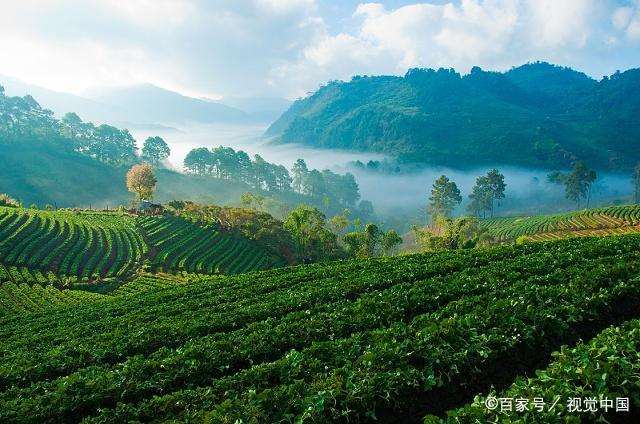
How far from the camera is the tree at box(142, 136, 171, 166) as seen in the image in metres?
169

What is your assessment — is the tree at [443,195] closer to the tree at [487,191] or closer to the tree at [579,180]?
the tree at [487,191]

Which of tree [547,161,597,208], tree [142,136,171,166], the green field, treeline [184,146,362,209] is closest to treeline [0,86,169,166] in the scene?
tree [142,136,171,166]

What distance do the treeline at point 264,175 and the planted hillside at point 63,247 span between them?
98.2m

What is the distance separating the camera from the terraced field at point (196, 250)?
6338 cm

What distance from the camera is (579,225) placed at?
272ft

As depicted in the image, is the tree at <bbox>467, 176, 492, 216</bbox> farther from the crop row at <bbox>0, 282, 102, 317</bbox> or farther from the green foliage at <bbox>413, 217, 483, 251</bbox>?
the crop row at <bbox>0, 282, 102, 317</bbox>

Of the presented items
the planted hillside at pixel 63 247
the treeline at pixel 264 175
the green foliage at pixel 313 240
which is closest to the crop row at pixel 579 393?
the planted hillside at pixel 63 247

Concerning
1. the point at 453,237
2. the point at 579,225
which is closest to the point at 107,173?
the point at 453,237

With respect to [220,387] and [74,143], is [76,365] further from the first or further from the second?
[74,143]

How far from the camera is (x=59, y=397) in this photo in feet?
43.4

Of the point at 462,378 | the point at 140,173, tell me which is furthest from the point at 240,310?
the point at 140,173

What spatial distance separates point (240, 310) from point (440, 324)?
37.1 feet

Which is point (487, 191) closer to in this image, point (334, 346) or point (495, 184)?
point (495, 184)

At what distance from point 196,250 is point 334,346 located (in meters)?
58.0
